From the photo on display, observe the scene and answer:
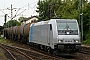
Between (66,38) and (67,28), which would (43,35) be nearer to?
(67,28)

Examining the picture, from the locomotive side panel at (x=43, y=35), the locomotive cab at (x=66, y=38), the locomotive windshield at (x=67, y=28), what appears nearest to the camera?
the locomotive cab at (x=66, y=38)

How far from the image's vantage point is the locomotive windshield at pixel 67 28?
16.6m

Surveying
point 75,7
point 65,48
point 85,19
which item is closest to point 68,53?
point 65,48

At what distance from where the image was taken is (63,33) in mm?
16531

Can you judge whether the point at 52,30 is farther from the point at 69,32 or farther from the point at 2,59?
the point at 2,59

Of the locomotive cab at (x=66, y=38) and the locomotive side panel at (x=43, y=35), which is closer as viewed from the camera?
the locomotive cab at (x=66, y=38)

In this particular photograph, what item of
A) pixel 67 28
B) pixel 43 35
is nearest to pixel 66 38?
pixel 67 28

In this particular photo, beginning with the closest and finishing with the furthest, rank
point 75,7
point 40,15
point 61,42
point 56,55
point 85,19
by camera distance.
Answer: point 61,42 → point 56,55 → point 85,19 → point 75,7 → point 40,15

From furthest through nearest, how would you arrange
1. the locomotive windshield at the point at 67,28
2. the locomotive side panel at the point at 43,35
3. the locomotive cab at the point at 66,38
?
1. the locomotive side panel at the point at 43,35
2. the locomotive windshield at the point at 67,28
3. the locomotive cab at the point at 66,38

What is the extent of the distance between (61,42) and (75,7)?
31791 millimetres

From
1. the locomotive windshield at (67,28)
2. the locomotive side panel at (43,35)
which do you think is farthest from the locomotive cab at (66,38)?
the locomotive side panel at (43,35)

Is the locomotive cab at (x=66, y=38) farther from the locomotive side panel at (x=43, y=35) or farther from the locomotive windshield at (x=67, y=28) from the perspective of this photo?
the locomotive side panel at (x=43, y=35)

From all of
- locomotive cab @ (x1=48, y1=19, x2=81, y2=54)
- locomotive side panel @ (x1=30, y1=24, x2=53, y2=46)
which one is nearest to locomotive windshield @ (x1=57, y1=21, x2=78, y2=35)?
locomotive cab @ (x1=48, y1=19, x2=81, y2=54)

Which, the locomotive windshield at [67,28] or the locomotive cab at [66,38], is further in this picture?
the locomotive windshield at [67,28]
